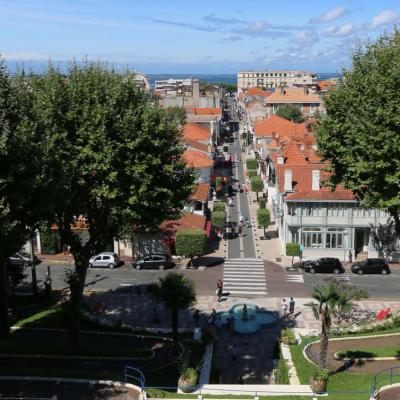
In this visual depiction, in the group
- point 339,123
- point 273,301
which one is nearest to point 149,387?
point 339,123

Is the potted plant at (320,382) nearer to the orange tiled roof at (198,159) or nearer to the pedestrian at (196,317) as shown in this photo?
the pedestrian at (196,317)

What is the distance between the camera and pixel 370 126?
24359 millimetres

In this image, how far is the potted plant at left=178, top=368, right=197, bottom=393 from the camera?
2183 centimetres

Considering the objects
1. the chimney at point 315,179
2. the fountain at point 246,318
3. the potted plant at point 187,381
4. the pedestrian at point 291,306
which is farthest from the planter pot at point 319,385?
the chimney at point 315,179

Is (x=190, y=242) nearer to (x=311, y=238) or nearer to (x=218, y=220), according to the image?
(x=218, y=220)

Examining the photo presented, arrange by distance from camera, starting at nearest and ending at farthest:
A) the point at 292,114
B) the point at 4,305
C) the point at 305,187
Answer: the point at 4,305, the point at 305,187, the point at 292,114

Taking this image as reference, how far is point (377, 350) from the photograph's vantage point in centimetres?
2795

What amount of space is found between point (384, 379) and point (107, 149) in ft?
50.3

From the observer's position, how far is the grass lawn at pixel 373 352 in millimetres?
27055

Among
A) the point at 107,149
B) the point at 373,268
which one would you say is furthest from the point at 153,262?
the point at 107,149

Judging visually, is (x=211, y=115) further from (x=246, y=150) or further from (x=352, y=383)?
(x=352, y=383)

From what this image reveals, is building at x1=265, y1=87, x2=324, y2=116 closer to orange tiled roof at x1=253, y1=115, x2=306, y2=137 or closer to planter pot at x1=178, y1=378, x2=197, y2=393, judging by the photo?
orange tiled roof at x1=253, y1=115, x2=306, y2=137

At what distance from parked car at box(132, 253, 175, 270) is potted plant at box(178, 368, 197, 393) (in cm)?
2491

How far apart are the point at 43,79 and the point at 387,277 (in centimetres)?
3073
